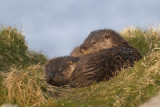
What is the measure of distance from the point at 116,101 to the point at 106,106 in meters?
0.18

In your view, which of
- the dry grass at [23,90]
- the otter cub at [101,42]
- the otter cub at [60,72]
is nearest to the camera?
the dry grass at [23,90]

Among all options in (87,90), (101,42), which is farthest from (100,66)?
(101,42)

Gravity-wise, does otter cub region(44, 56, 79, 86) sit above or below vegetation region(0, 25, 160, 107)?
above

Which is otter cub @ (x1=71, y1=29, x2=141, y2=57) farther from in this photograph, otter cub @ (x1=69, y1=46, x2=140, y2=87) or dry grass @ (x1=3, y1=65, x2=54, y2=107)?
dry grass @ (x1=3, y1=65, x2=54, y2=107)

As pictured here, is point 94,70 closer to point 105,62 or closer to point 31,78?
point 105,62

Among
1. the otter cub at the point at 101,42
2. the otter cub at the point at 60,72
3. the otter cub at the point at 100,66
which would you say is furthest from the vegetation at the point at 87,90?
the otter cub at the point at 101,42

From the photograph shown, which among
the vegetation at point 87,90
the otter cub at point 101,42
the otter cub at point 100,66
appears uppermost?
the otter cub at point 101,42

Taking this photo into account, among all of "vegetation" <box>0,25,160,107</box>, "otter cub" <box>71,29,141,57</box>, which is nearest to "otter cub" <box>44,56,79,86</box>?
"otter cub" <box>71,29,141,57</box>

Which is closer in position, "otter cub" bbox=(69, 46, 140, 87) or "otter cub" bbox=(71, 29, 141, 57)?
"otter cub" bbox=(69, 46, 140, 87)

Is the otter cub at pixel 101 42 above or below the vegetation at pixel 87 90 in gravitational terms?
above

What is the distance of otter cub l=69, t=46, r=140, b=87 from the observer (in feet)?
21.0

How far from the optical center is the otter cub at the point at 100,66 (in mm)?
6410

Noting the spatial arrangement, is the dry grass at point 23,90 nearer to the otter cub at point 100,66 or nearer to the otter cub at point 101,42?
the otter cub at point 100,66

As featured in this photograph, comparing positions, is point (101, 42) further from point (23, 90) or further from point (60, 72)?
point (23, 90)
